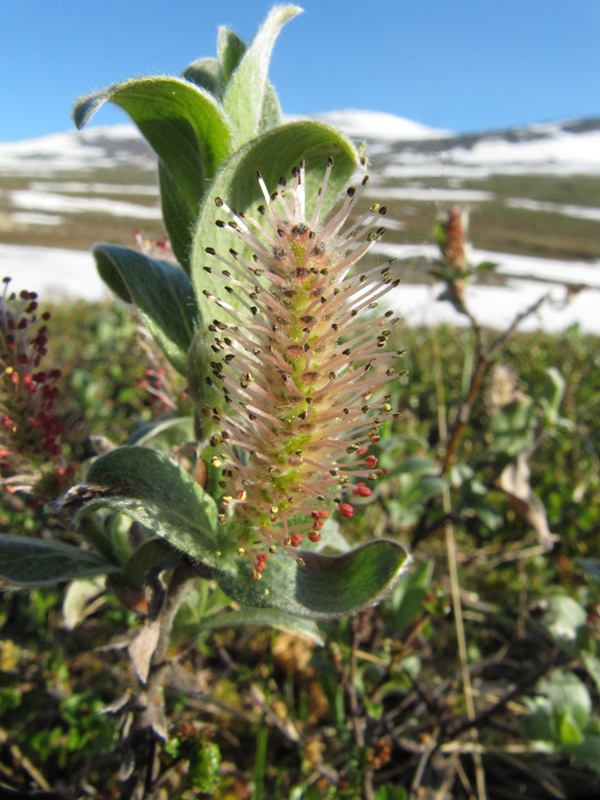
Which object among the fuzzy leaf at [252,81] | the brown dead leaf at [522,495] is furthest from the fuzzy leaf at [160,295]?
the brown dead leaf at [522,495]

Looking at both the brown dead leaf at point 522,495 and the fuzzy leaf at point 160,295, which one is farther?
the brown dead leaf at point 522,495

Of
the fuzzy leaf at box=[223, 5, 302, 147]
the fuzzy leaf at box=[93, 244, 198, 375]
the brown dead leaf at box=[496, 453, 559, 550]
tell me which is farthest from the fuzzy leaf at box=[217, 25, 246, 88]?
the brown dead leaf at box=[496, 453, 559, 550]

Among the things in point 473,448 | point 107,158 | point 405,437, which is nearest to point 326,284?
point 405,437

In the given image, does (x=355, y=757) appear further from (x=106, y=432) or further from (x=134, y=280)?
(x=106, y=432)

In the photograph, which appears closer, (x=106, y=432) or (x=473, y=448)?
(x=106, y=432)

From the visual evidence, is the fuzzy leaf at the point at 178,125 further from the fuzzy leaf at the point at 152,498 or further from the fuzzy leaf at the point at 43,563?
the fuzzy leaf at the point at 43,563
